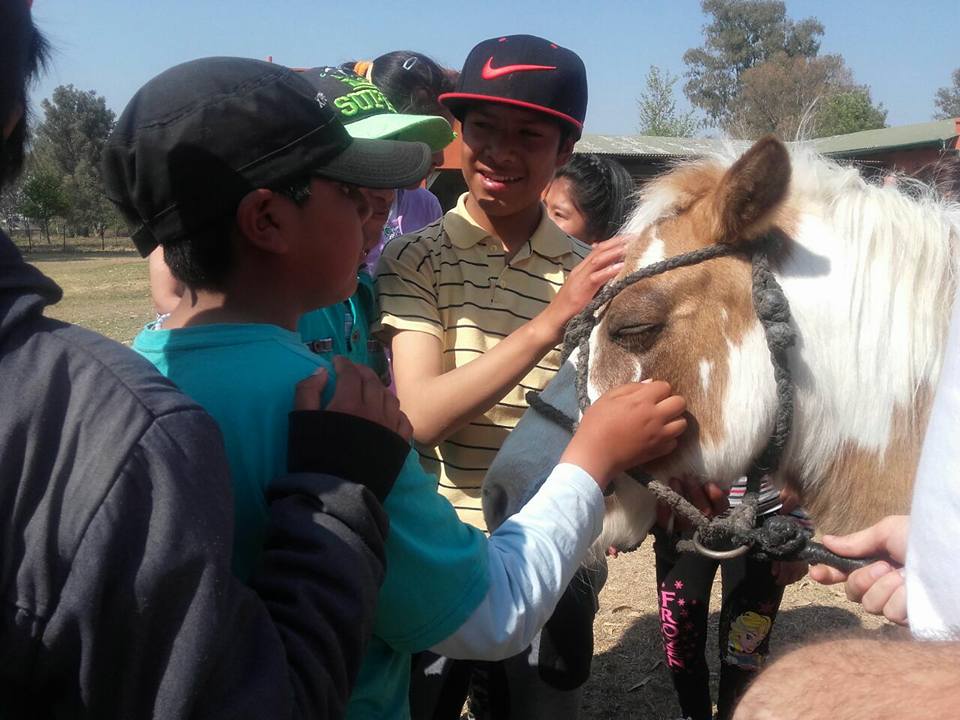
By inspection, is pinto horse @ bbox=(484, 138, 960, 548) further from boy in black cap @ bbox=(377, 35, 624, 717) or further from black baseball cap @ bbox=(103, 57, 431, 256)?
black baseball cap @ bbox=(103, 57, 431, 256)

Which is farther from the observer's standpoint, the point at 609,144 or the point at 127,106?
the point at 609,144

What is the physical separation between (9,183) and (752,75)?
141ft

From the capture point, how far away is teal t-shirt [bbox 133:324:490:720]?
108 cm

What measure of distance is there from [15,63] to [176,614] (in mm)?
608

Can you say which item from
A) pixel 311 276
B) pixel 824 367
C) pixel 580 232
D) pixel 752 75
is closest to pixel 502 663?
pixel 824 367

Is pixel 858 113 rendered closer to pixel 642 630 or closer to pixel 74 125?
pixel 642 630

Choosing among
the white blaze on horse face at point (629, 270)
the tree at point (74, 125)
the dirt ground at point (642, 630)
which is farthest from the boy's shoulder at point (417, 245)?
the tree at point (74, 125)

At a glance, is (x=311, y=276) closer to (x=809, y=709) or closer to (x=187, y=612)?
(x=187, y=612)

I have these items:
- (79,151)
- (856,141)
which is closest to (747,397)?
(856,141)

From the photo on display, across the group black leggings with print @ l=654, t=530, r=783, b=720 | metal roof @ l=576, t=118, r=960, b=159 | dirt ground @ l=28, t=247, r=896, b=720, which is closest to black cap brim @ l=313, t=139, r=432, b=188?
black leggings with print @ l=654, t=530, r=783, b=720

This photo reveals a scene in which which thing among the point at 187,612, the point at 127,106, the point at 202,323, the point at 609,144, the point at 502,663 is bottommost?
the point at 502,663

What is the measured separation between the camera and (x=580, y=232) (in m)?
3.78

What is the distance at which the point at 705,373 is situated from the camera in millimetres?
1707

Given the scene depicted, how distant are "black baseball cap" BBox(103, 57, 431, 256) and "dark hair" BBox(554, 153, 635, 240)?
8.67 ft
